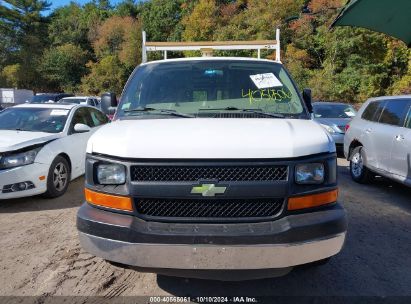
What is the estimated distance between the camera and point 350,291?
357cm

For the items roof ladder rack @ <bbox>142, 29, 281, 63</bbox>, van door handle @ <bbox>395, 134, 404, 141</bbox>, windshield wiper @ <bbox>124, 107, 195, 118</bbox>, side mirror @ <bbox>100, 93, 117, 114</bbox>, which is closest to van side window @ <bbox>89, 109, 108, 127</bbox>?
roof ladder rack @ <bbox>142, 29, 281, 63</bbox>

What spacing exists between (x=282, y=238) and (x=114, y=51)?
190 feet

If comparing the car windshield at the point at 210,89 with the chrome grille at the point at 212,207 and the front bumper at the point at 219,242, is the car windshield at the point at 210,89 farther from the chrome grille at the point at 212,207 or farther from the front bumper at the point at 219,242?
the front bumper at the point at 219,242

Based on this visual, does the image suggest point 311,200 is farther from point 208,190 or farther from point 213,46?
point 213,46

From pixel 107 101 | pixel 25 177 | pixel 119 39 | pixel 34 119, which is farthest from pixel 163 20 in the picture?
pixel 107 101

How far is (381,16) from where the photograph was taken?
8.08 m

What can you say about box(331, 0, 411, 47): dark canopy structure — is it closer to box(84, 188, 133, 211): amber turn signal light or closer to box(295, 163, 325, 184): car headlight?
box(295, 163, 325, 184): car headlight

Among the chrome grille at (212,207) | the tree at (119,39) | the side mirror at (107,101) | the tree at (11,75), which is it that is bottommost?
the chrome grille at (212,207)

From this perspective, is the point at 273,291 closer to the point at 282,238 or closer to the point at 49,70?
the point at 282,238

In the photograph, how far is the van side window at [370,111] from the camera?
7891 millimetres

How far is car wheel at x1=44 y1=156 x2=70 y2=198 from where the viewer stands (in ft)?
21.1

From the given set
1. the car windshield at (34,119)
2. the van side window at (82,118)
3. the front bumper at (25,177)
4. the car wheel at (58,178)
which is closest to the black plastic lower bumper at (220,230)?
the front bumper at (25,177)

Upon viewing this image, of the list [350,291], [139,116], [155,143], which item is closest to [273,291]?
[350,291]

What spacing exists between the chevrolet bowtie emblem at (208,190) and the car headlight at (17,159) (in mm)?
4143
